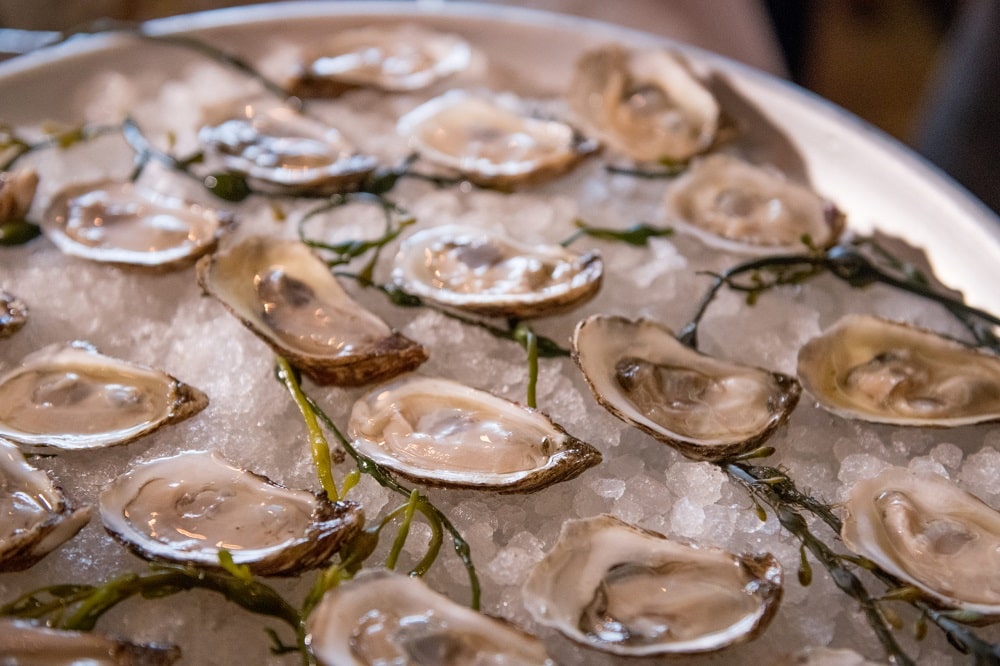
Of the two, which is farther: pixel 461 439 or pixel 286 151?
pixel 286 151

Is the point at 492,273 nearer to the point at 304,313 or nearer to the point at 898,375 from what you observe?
the point at 304,313

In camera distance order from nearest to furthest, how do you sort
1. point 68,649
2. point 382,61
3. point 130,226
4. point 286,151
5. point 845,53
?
point 68,649, point 130,226, point 286,151, point 382,61, point 845,53

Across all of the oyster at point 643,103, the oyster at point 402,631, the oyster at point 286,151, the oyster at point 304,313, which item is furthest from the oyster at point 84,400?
the oyster at point 643,103

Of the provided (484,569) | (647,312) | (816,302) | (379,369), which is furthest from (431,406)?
(816,302)

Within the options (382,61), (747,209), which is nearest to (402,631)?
(747,209)

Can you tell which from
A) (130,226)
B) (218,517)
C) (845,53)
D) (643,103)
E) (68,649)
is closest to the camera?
(68,649)

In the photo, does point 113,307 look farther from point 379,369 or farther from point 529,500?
point 529,500
